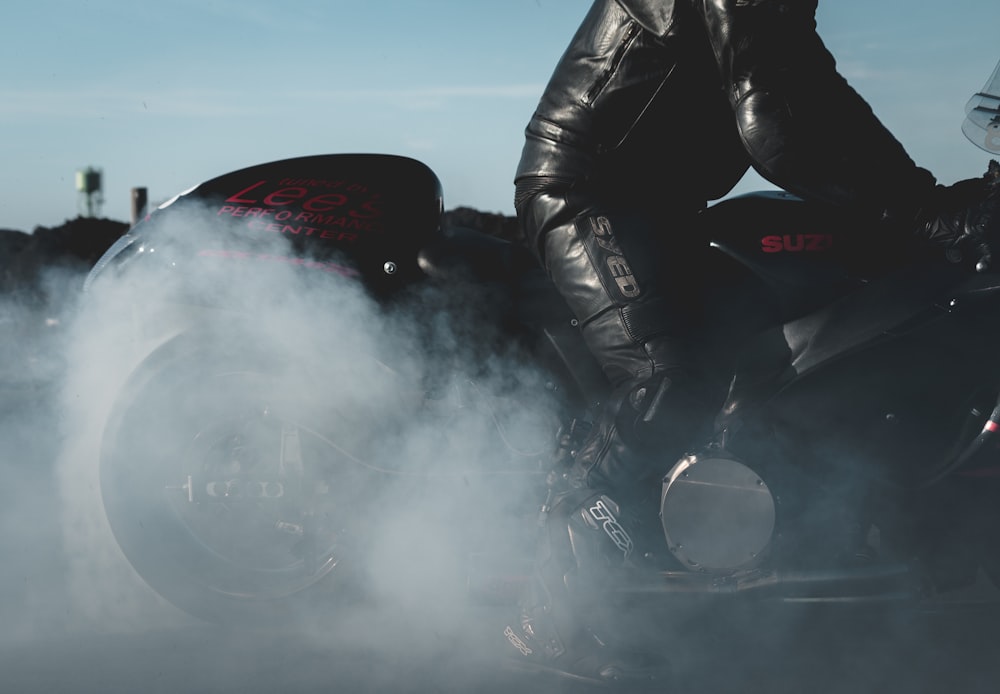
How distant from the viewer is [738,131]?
243 cm

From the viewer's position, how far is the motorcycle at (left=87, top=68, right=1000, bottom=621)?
255 cm

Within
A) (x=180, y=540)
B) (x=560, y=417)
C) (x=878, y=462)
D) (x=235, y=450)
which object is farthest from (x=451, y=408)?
(x=878, y=462)

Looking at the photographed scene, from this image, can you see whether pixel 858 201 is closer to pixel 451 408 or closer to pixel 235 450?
pixel 451 408

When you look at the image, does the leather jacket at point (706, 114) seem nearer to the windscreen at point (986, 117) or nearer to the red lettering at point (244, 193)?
the windscreen at point (986, 117)

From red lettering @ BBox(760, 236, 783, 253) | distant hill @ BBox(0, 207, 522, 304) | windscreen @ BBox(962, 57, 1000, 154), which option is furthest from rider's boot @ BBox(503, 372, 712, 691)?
distant hill @ BBox(0, 207, 522, 304)

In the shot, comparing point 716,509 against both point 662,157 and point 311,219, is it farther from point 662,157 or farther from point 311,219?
point 311,219

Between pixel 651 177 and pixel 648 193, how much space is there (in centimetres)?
5

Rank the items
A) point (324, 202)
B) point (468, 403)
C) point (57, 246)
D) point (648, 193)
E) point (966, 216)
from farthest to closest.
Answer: point (57, 246) → point (324, 202) → point (468, 403) → point (648, 193) → point (966, 216)

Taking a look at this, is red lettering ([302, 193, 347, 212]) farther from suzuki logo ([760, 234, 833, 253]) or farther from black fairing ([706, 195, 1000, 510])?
suzuki logo ([760, 234, 833, 253])

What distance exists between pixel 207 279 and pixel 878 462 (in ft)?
6.20

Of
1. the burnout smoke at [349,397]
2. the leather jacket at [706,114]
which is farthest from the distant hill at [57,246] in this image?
the leather jacket at [706,114]

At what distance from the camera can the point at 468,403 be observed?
2.74 m

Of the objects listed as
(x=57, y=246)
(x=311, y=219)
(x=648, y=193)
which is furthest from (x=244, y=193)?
(x=57, y=246)

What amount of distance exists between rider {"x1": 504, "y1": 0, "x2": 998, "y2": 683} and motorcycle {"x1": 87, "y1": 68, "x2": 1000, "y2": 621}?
12cm
